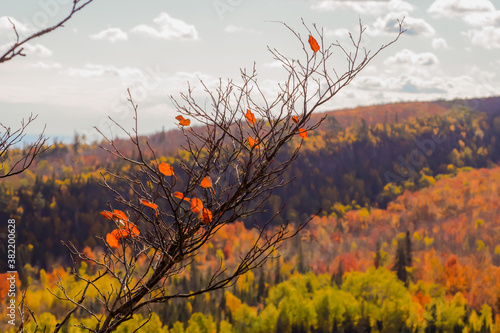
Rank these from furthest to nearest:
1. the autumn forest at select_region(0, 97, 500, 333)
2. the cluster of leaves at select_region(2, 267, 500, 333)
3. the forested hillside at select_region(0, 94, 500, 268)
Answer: the forested hillside at select_region(0, 94, 500, 268)
the autumn forest at select_region(0, 97, 500, 333)
the cluster of leaves at select_region(2, 267, 500, 333)

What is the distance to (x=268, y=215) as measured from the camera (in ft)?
444

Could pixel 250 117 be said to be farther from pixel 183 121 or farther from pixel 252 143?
pixel 183 121

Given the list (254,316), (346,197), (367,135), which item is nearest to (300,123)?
(254,316)

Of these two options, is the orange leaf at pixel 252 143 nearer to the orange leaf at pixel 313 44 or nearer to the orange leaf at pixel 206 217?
the orange leaf at pixel 206 217

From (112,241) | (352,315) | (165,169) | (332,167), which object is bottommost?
(352,315)

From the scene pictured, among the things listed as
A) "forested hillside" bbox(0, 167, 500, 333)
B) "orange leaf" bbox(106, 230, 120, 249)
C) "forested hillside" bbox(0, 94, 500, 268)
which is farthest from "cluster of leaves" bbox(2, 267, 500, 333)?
"orange leaf" bbox(106, 230, 120, 249)

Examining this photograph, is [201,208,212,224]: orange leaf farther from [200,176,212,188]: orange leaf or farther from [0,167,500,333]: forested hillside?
[0,167,500,333]: forested hillside

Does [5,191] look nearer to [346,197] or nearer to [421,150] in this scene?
[346,197]

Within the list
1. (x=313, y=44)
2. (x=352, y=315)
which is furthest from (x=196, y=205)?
(x=352, y=315)

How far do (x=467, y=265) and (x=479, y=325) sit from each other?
30806 mm

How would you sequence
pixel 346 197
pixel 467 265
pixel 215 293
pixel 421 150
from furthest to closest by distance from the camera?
pixel 421 150, pixel 346 197, pixel 467 265, pixel 215 293

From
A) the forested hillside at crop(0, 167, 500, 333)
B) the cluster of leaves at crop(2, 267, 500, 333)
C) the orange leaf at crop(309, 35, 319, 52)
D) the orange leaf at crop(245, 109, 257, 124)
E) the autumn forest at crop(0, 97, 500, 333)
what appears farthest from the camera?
the autumn forest at crop(0, 97, 500, 333)

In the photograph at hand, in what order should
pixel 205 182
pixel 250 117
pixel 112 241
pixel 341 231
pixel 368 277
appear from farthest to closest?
pixel 341 231 → pixel 368 277 → pixel 250 117 → pixel 112 241 → pixel 205 182

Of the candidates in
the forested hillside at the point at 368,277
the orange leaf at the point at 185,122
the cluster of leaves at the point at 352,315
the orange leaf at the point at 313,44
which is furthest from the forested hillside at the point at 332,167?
the orange leaf at the point at 185,122
